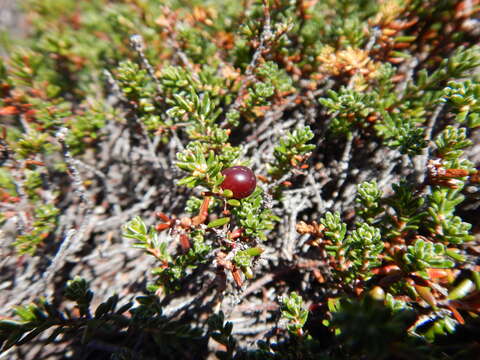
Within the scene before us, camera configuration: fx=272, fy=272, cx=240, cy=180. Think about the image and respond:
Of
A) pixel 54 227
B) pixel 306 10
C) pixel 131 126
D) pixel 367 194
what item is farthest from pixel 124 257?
pixel 306 10

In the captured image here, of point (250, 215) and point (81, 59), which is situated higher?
point (81, 59)

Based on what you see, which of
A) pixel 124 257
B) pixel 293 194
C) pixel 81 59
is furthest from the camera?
pixel 81 59

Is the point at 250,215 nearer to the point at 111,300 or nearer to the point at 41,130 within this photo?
the point at 111,300

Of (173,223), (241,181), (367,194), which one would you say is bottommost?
(173,223)

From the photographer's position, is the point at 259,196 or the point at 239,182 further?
the point at 259,196
